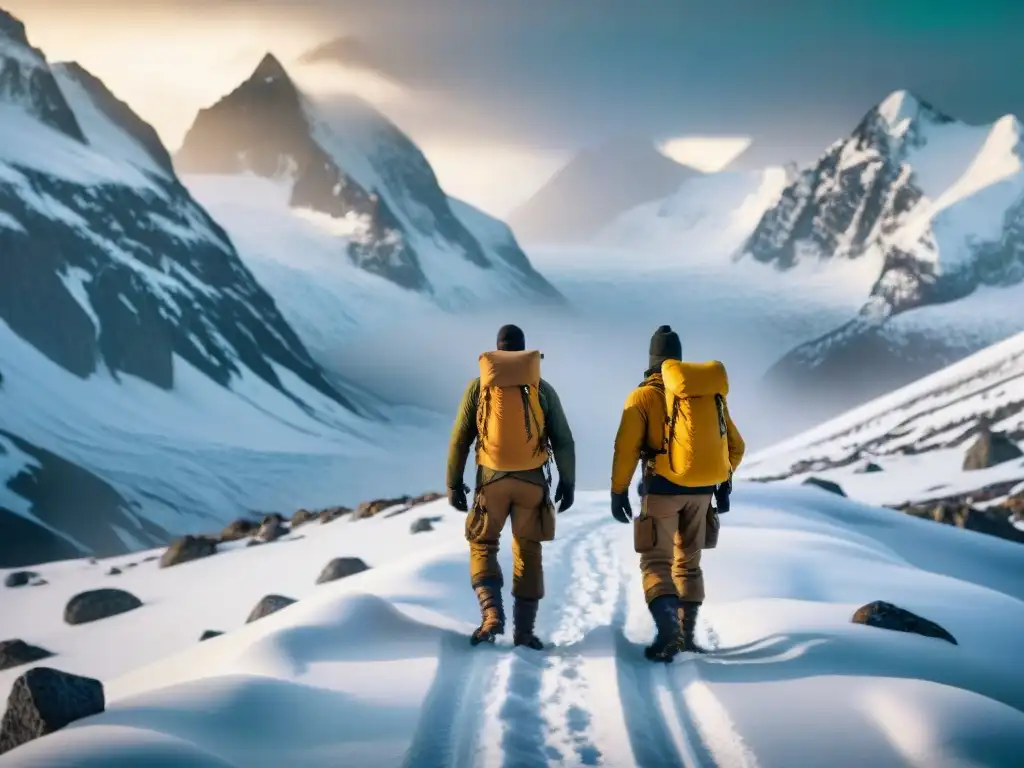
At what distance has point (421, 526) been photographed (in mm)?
25172

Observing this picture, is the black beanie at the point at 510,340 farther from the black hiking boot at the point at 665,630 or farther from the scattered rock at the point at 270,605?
the scattered rock at the point at 270,605

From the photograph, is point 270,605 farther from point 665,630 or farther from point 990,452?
point 990,452

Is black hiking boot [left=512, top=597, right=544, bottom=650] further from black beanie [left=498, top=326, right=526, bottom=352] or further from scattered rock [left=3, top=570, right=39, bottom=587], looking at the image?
scattered rock [left=3, top=570, right=39, bottom=587]

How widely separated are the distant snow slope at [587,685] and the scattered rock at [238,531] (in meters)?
16.7

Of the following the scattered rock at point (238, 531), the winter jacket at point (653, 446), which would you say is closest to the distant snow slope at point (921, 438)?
the scattered rock at point (238, 531)

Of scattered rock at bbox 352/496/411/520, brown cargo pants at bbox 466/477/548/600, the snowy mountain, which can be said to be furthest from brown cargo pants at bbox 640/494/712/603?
the snowy mountain

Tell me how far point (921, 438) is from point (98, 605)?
246 feet

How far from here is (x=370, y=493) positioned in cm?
15638

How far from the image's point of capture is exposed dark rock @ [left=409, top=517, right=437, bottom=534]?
24984 millimetres

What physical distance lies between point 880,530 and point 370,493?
135 m

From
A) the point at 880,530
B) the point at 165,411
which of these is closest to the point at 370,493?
the point at 165,411

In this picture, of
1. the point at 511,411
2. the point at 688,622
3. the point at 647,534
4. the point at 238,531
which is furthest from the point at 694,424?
the point at 238,531

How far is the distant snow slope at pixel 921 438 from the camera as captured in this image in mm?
61772

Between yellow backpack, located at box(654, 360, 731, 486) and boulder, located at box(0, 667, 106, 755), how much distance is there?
4696mm
